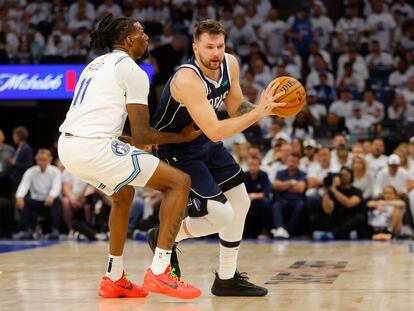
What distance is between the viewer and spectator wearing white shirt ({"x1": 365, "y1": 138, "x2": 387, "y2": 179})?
12477 millimetres

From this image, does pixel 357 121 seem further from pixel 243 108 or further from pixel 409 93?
pixel 243 108

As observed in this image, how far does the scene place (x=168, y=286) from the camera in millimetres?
5172

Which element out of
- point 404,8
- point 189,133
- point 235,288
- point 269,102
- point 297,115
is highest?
point 404,8

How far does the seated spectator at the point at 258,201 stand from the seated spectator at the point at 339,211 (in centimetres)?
68

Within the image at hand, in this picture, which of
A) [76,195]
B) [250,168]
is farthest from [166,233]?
[76,195]

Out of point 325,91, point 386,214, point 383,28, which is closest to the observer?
point 386,214

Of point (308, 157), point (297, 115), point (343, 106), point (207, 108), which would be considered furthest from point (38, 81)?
point (207, 108)

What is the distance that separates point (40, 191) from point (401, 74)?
→ 6784mm

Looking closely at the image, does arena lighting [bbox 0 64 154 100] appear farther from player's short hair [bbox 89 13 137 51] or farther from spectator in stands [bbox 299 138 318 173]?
player's short hair [bbox 89 13 137 51]

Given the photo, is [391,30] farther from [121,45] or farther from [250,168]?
[121,45]

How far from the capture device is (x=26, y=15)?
1777cm

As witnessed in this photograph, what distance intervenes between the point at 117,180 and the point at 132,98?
0.51 m

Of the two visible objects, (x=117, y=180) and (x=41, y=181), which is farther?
(x=41, y=181)

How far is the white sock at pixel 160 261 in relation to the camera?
5258 millimetres
